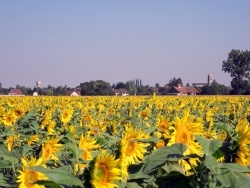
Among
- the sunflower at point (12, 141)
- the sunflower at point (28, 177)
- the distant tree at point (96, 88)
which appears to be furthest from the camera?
the distant tree at point (96, 88)

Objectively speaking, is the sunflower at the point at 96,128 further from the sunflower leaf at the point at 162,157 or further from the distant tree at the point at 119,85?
the distant tree at the point at 119,85

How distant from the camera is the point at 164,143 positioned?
224 centimetres

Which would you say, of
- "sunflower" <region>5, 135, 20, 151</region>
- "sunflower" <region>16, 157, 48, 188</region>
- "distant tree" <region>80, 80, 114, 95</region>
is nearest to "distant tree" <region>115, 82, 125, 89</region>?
"distant tree" <region>80, 80, 114, 95</region>

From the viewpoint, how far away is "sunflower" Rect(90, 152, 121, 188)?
4.67 feet

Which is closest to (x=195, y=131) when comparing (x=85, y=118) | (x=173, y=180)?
(x=173, y=180)

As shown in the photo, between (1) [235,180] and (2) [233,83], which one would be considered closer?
(1) [235,180]

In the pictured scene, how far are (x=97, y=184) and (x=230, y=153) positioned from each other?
43cm

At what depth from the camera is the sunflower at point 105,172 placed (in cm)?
142

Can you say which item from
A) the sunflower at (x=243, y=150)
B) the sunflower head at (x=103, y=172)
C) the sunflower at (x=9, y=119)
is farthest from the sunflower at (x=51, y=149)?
the sunflower at (x=9, y=119)

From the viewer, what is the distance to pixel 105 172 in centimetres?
147

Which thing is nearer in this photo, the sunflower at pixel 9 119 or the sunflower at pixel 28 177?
the sunflower at pixel 28 177

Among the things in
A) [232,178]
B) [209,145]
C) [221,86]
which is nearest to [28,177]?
[209,145]

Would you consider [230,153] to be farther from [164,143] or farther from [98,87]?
[98,87]

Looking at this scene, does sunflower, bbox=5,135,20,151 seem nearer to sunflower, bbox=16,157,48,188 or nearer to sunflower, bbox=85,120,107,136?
sunflower, bbox=85,120,107,136
